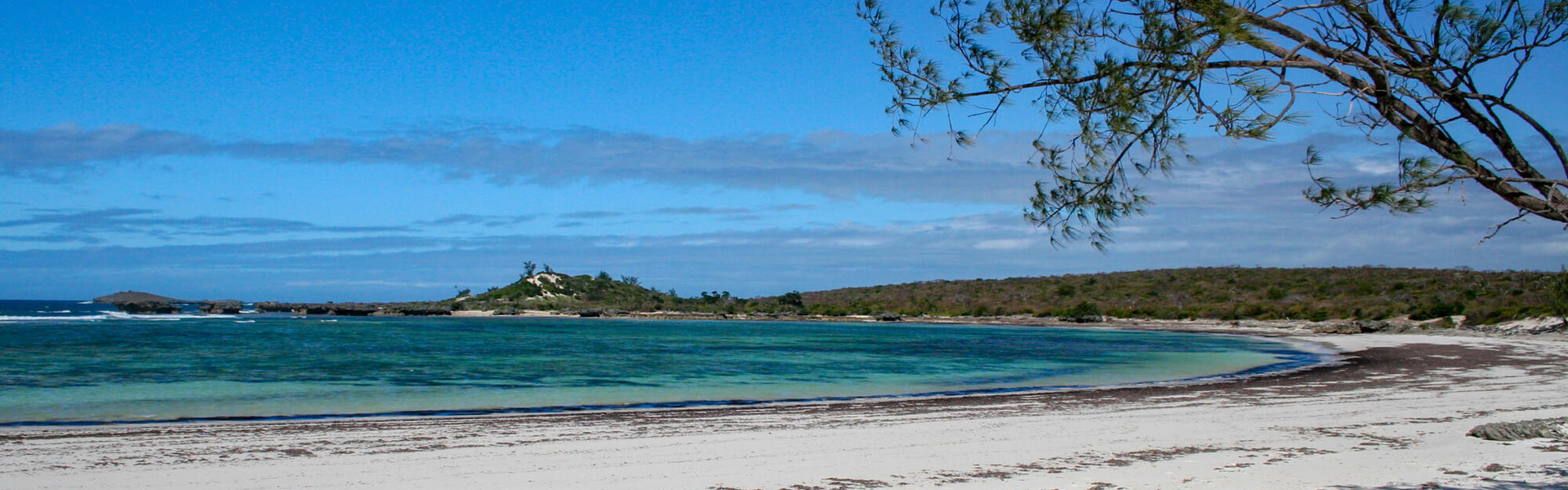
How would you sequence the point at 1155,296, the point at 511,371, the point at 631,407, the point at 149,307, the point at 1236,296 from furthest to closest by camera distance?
the point at 149,307
the point at 1155,296
the point at 1236,296
the point at 511,371
the point at 631,407

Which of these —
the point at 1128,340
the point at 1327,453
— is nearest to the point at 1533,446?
the point at 1327,453

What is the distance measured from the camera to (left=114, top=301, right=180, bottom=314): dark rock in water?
317ft

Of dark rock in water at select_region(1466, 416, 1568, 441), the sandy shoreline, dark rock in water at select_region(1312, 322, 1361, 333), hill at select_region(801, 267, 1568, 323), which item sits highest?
hill at select_region(801, 267, 1568, 323)

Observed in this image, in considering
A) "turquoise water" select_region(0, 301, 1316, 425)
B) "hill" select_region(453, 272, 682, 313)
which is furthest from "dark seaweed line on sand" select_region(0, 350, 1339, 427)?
"hill" select_region(453, 272, 682, 313)

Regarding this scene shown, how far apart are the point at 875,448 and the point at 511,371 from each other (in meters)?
15.4

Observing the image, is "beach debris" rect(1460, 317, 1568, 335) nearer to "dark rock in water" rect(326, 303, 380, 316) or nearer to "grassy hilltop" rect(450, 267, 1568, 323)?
"grassy hilltop" rect(450, 267, 1568, 323)

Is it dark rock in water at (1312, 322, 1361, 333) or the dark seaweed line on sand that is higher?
dark rock in water at (1312, 322, 1361, 333)

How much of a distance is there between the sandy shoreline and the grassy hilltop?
30.5 meters

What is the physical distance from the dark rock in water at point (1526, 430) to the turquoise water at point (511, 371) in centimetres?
948

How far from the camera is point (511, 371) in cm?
2358

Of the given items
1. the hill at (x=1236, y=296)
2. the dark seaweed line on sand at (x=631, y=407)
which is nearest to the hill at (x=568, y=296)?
the hill at (x=1236, y=296)

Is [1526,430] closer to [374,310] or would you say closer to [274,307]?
[374,310]

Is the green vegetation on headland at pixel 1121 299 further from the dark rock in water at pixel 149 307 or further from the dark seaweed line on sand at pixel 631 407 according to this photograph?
the dark seaweed line on sand at pixel 631 407

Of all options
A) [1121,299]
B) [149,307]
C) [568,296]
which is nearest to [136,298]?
[149,307]
